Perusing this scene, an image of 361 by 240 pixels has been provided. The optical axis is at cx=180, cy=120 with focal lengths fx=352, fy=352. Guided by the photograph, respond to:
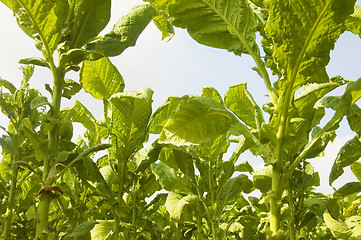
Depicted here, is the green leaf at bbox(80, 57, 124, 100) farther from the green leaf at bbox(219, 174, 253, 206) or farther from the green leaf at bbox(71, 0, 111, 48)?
the green leaf at bbox(219, 174, 253, 206)

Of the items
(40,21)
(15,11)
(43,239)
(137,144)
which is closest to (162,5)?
(40,21)

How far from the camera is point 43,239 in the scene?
2160 mm

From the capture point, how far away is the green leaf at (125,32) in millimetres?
2801

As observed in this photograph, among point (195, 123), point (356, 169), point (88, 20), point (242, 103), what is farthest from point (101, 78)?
point (356, 169)

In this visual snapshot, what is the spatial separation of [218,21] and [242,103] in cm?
Answer: 89

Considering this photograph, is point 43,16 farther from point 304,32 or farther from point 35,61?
point 304,32

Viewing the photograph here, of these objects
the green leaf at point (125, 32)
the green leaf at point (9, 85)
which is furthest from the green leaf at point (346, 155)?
the green leaf at point (9, 85)

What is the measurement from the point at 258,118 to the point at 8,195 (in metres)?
2.63

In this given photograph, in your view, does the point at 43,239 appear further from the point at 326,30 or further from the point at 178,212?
the point at 326,30

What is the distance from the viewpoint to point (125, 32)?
2.88 m

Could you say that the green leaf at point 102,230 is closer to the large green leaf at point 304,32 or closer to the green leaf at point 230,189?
the green leaf at point 230,189

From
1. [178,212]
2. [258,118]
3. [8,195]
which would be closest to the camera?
[258,118]

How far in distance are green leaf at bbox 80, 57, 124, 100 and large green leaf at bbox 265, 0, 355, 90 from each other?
6.01ft

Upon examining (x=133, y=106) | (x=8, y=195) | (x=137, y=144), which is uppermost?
(x=133, y=106)
